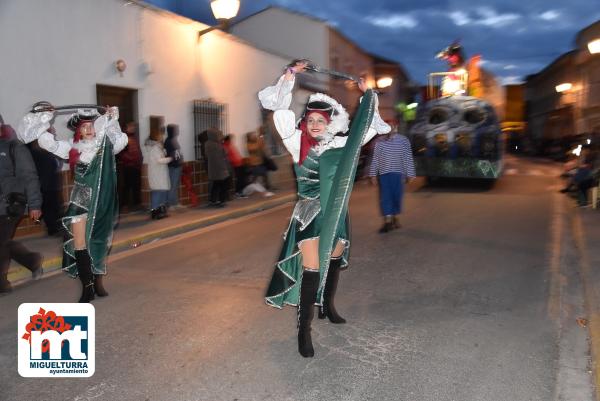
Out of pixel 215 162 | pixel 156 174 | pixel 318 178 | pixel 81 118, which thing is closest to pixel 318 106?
pixel 318 178

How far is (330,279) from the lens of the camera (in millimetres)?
4574

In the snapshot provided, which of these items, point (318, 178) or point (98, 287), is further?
point (98, 287)

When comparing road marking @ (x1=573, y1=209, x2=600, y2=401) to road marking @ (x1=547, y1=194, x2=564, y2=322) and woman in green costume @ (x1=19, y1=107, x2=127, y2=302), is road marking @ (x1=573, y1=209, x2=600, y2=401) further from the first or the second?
woman in green costume @ (x1=19, y1=107, x2=127, y2=302)

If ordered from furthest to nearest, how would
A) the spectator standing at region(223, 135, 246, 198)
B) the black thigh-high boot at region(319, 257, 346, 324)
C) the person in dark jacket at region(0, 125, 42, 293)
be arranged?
1. the spectator standing at region(223, 135, 246, 198)
2. the person in dark jacket at region(0, 125, 42, 293)
3. the black thigh-high boot at region(319, 257, 346, 324)

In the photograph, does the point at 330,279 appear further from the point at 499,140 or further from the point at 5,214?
the point at 499,140

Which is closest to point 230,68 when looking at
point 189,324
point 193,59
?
point 193,59

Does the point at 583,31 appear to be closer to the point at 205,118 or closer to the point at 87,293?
the point at 205,118

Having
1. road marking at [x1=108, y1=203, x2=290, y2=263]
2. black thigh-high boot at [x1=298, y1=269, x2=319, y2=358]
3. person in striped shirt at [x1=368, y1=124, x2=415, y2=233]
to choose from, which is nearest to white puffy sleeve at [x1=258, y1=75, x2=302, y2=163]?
black thigh-high boot at [x1=298, y1=269, x2=319, y2=358]

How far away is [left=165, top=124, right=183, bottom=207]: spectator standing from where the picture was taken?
11055 mm

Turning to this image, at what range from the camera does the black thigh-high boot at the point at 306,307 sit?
3951 mm

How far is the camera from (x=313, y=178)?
3.97m

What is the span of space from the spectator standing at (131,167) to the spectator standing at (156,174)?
27 cm

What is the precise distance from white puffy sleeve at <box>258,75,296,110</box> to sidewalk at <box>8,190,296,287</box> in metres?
3.99

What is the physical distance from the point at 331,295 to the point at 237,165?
935 centimetres
